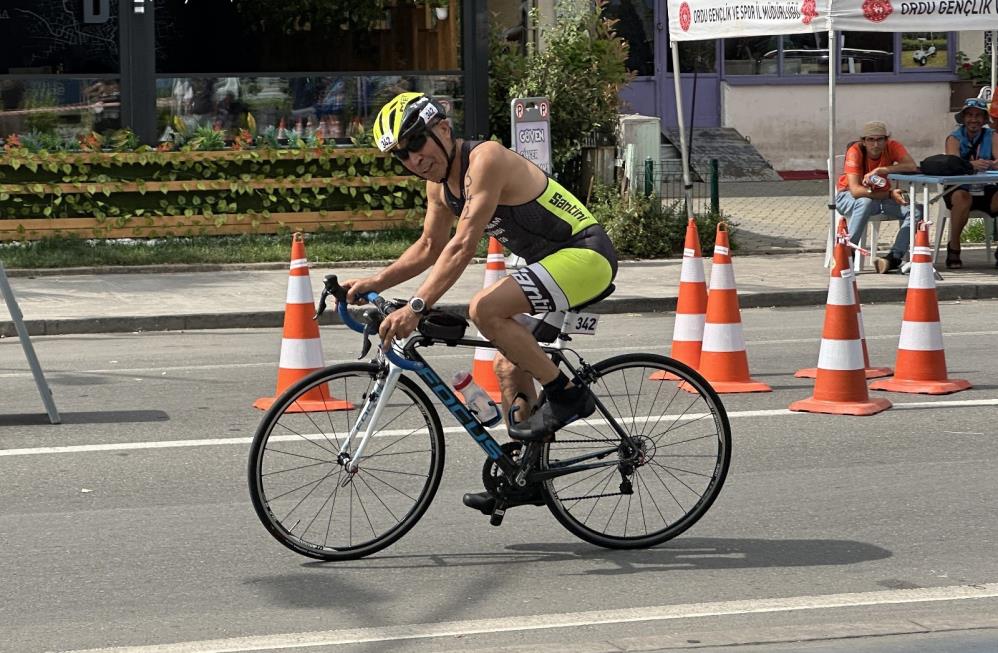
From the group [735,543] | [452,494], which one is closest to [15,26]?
[452,494]

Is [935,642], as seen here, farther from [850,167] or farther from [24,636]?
[850,167]

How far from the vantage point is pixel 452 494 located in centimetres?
709

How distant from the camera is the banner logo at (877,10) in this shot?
14.7 m

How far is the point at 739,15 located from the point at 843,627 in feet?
35.8

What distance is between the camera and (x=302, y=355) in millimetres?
9133

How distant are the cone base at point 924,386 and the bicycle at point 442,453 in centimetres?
345

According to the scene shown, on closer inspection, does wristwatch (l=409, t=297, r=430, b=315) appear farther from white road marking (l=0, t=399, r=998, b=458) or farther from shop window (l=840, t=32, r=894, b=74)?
shop window (l=840, t=32, r=894, b=74)

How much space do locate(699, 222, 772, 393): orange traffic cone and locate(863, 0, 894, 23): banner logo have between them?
5925mm

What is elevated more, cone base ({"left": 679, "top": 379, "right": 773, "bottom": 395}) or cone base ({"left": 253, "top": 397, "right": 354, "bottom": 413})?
cone base ({"left": 253, "top": 397, "right": 354, "bottom": 413})

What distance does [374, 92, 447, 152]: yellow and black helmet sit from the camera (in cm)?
577

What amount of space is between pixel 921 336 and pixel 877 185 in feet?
20.9

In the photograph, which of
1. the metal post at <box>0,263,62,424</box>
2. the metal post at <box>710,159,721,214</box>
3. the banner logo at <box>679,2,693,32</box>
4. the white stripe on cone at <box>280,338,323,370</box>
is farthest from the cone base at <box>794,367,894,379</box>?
the metal post at <box>710,159,721,214</box>

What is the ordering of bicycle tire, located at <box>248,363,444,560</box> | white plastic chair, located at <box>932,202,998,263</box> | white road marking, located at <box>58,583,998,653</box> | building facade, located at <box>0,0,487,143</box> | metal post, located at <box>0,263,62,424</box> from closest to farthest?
white road marking, located at <box>58,583,998,653</box>
bicycle tire, located at <box>248,363,444,560</box>
metal post, located at <box>0,263,62,424</box>
white plastic chair, located at <box>932,202,998,263</box>
building facade, located at <box>0,0,487,143</box>

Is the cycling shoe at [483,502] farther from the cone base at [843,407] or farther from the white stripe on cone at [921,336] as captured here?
the white stripe on cone at [921,336]
